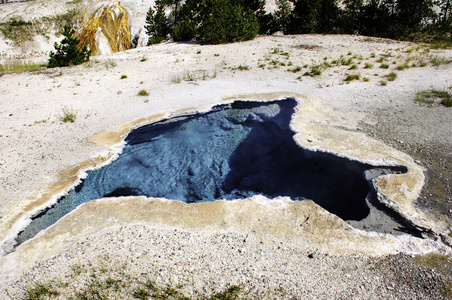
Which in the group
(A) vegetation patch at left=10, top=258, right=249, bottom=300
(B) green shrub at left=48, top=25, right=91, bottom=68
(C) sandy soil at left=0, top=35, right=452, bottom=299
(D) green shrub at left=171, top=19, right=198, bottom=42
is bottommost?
(A) vegetation patch at left=10, top=258, right=249, bottom=300

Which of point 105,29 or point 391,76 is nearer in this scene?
point 391,76

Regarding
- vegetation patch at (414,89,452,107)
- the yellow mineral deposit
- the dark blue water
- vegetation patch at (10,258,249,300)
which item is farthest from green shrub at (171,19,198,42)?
vegetation patch at (10,258,249,300)

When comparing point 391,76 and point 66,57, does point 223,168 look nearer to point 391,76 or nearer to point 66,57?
point 391,76

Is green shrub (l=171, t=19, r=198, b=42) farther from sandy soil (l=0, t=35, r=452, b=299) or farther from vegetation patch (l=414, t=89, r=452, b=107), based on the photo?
vegetation patch (l=414, t=89, r=452, b=107)

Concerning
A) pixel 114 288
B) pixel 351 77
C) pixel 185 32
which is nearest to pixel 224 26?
pixel 185 32

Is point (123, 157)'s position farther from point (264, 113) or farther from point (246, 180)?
point (264, 113)

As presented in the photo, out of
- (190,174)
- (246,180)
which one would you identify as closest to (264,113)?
(246,180)
